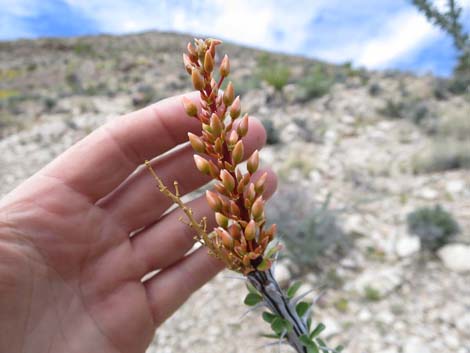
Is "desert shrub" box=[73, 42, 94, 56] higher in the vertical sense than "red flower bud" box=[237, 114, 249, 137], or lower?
lower

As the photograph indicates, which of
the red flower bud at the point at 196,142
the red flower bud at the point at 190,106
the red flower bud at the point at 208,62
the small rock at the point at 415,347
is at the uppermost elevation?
the red flower bud at the point at 208,62

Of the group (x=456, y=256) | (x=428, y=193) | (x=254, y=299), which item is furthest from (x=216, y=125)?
(x=428, y=193)

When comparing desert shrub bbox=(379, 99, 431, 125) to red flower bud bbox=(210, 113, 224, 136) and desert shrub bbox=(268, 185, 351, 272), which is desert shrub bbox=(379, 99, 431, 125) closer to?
desert shrub bbox=(268, 185, 351, 272)

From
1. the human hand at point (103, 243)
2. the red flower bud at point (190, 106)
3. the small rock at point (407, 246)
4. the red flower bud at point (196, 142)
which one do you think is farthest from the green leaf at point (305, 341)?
the small rock at point (407, 246)

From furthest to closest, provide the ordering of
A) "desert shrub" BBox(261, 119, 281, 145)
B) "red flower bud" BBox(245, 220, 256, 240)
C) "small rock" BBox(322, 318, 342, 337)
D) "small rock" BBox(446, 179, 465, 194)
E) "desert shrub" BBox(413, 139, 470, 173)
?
1. "desert shrub" BBox(261, 119, 281, 145)
2. "desert shrub" BBox(413, 139, 470, 173)
3. "small rock" BBox(446, 179, 465, 194)
4. "small rock" BBox(322, 318, 342, 337)
5. "red flower bud" BBox(245, 220, 256, 240)

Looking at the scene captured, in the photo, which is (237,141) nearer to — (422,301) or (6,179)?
(422,301)

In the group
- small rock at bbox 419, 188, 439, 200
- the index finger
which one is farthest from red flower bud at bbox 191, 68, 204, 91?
small rock at bbox 419, 188, 439, 200

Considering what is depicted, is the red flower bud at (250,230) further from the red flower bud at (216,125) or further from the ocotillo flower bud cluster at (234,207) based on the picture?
the red flower bud at (216,125)
